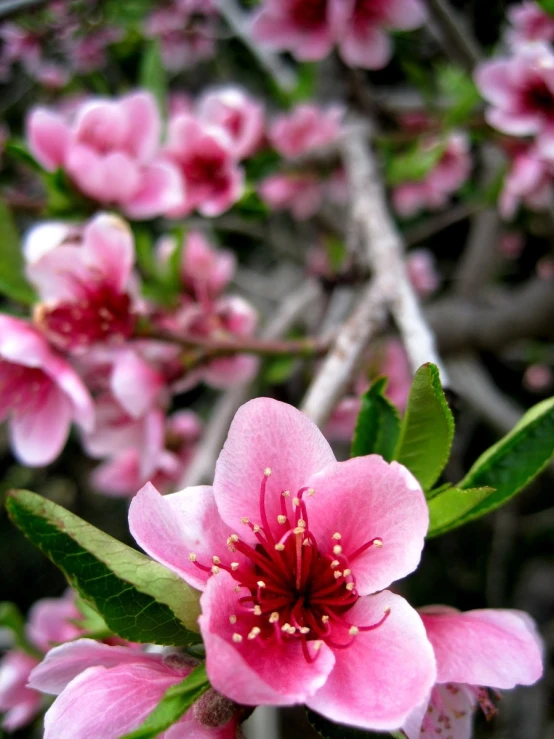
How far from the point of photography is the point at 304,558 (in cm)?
53

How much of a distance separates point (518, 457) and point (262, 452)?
0.22 meters

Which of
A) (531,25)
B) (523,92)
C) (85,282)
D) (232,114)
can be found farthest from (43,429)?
(531,25)

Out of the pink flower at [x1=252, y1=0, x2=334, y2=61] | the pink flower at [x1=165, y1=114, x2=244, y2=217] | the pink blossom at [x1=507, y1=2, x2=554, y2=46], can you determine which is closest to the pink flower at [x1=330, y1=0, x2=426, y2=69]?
the pink flower at [x1=252, y1=0, x2=334, y2=61]

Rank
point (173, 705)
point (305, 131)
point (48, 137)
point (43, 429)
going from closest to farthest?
point (173, 705) → point (43, 429) → point (48, 137) → point (305, 131)

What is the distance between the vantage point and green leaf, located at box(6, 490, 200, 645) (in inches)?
17.5

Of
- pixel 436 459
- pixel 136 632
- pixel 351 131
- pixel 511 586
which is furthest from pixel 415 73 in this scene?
pixel 511 586

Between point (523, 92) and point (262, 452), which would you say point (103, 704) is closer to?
point (262, 452)

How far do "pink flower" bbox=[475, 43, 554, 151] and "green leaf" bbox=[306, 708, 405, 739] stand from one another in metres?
Result: 0.92

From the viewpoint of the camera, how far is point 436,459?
536mm

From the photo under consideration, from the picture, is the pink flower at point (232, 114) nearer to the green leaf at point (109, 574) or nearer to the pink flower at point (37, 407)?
the pink flower at point (37, 407)

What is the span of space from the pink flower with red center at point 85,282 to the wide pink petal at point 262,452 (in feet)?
1.56

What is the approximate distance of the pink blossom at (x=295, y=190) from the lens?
70.8 inches

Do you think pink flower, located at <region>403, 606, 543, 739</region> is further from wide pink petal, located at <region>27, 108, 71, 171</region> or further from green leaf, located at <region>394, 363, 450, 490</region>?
wide pink petal, located at <region>27, 108, 71, 171</region>

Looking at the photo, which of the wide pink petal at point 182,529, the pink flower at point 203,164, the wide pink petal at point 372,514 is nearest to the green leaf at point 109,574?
the wide pink petal at point 182,529
